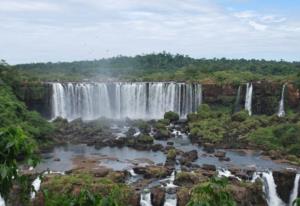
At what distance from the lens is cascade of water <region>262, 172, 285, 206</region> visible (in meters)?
20.7

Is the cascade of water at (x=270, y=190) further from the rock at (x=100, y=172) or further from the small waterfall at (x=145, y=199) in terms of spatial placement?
the rock at (x=100, y=172)

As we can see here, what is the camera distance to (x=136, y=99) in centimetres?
3856

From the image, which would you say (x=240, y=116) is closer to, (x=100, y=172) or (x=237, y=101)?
(x=237, y=101)

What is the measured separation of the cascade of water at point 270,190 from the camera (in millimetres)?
20656

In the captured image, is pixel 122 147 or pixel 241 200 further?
pixel 122 147

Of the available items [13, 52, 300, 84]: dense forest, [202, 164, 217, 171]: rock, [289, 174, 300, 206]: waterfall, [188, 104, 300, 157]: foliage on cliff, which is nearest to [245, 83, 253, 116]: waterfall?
[13, 52, 300, 84]: dense forest

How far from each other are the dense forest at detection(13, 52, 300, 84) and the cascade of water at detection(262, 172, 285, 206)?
17760 mm

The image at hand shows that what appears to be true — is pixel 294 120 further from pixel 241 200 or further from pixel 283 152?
pixel 241 200

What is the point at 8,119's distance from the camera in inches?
1057

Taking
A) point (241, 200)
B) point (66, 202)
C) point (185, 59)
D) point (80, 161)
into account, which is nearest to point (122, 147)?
point (80, 161)

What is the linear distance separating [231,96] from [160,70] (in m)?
17.9

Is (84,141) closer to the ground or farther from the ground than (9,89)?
closer to the ground

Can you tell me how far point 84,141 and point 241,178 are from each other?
11.4m

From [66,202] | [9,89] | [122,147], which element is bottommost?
[122,147]
